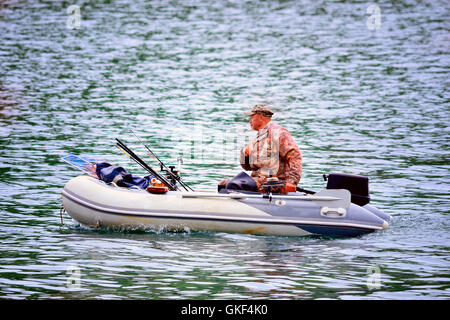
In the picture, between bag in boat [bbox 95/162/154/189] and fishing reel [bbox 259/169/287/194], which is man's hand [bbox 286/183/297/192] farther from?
bag in boat [bbox 95/162/154/189]

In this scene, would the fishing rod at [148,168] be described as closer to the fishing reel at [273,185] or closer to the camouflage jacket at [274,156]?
the camouflage jacket at [274,156]

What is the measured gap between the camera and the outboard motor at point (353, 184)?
515 inches

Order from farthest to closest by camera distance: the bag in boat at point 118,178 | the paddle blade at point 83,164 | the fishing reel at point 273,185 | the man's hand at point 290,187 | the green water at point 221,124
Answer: the paddle blade at point 83,164
the bag in boat at point 118,178
the man's hand at point 290,187
the fishing reel at point 273,185
the green water at point 221,124

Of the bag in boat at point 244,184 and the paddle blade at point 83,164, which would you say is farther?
the paddle blade at point 83,164

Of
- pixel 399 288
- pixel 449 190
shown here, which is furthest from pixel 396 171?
pixel 399 288

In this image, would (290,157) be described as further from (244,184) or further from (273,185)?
(244,184)

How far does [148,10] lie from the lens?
4412 centimetres

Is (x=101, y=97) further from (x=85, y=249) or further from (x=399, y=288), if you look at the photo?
(x=399, y=288)

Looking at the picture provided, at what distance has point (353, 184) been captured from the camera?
43.1 ft

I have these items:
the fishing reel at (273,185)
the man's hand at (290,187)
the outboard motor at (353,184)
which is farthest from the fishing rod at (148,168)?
the outboard motor at (353,184)

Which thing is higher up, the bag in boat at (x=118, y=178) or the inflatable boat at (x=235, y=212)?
the bag in boat at (x=118, y=178)

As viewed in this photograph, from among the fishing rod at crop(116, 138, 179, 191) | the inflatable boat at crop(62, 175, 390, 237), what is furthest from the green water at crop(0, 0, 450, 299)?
the fishing rod at crop(116, 138, 179, 191)

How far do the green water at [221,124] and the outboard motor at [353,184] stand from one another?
51 centimetres

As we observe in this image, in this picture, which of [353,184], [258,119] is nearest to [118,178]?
[258,119]
